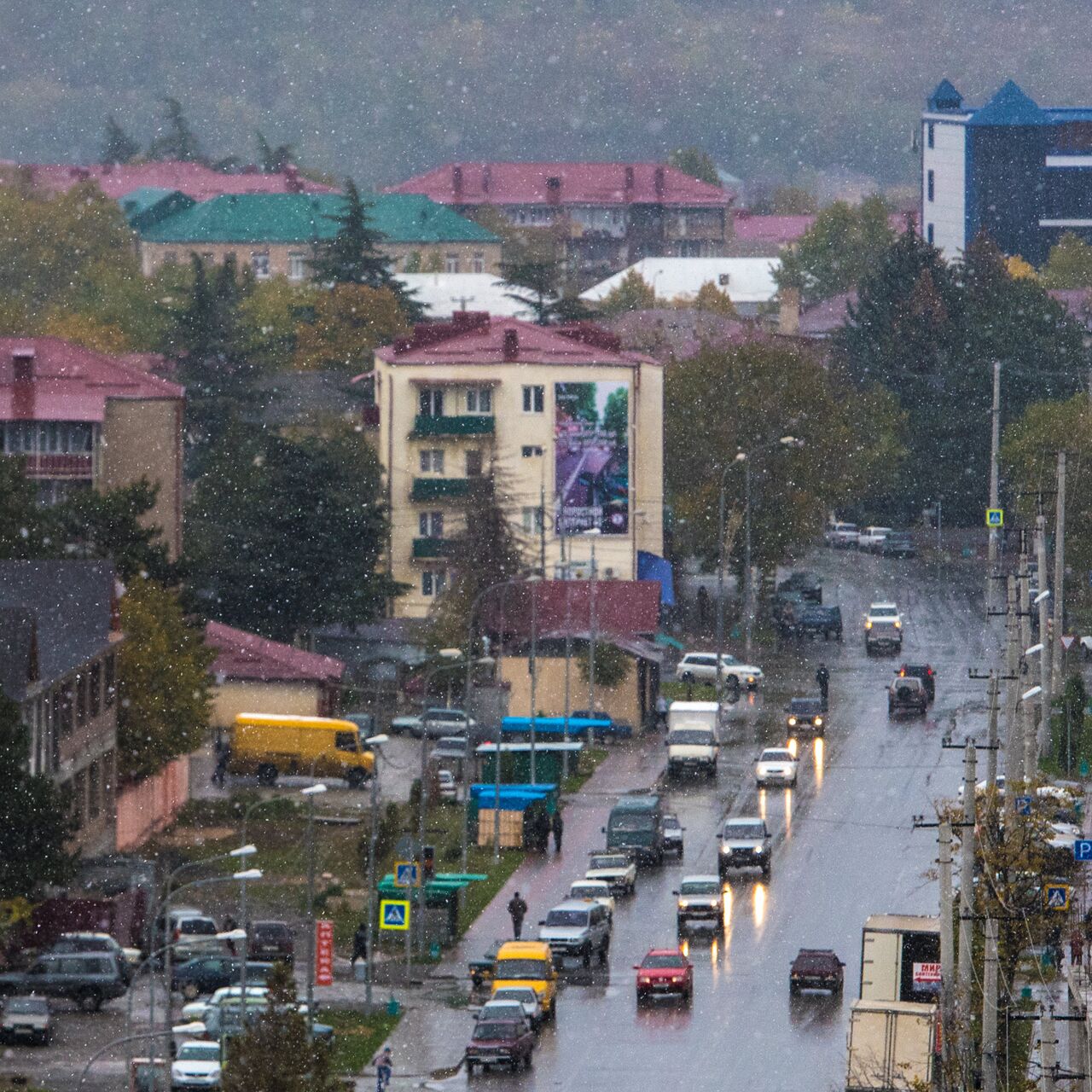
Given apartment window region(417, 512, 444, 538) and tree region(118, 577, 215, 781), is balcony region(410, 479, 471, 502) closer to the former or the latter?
apartment window region(417, 512, 444, 538)

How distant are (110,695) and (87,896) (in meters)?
8.51

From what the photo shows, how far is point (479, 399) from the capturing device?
98.5m

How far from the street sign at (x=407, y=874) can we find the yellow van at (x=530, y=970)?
2508 millimetres

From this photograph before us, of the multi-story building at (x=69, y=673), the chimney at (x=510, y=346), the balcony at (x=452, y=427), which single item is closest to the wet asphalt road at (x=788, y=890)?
the multi-story building at (x=69, y=673)

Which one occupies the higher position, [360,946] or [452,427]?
[452,427]

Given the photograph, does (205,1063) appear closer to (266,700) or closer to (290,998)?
(290,998)

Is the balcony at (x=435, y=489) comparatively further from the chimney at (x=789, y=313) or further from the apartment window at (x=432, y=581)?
the chimney at (x=789, y=313)

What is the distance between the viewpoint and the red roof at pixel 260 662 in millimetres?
76188

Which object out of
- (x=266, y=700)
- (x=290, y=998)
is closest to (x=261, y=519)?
(x=266, y=700)

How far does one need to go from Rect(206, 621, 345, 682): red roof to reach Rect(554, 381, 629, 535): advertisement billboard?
21.5 m

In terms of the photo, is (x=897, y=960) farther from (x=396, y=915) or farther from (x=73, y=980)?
(x=73, y=980)

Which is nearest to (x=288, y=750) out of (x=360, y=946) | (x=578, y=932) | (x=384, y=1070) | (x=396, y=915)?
(x=360, y=946)

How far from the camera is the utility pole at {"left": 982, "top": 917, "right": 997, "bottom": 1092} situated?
104ft

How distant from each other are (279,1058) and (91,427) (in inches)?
2021
